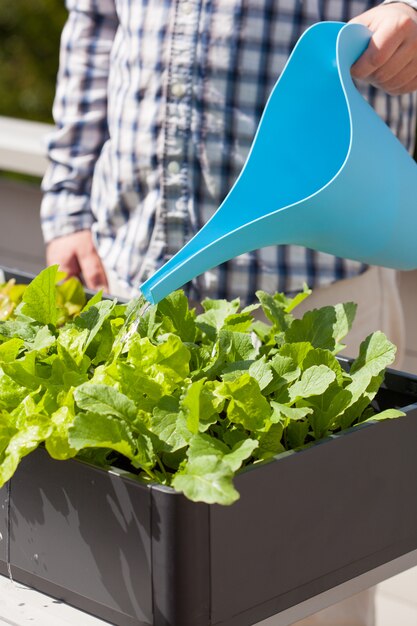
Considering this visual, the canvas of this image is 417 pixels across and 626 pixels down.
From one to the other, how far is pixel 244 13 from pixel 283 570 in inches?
31.7

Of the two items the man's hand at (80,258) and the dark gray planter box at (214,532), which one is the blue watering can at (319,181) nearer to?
the dark gray planter box at (214,532)

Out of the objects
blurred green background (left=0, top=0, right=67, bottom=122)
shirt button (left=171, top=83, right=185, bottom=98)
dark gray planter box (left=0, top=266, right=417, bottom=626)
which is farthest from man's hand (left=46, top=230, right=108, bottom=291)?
blurred green background (left=0, top=0, right=67, bottom=122)

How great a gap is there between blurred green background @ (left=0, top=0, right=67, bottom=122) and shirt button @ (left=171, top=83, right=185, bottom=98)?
3700 millimetres

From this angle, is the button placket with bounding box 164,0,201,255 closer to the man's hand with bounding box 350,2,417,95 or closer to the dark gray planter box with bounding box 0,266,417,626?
the man's hand with bounding box 350,2,417,95

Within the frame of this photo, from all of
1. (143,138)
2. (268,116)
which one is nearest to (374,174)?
(268,116)

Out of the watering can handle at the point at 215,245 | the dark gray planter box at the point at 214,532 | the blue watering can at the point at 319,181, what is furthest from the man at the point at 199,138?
the dark gray planter box at the point at 214,532

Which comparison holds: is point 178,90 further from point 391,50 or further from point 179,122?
point 391,50

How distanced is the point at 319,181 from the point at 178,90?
0.40m

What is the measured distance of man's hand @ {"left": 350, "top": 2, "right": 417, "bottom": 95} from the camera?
1114 mm

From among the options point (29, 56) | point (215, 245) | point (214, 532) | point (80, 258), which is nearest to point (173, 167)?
point (80, 258)

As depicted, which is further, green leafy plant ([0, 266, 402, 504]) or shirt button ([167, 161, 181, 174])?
shirt button ([167, 161, 181, 174])

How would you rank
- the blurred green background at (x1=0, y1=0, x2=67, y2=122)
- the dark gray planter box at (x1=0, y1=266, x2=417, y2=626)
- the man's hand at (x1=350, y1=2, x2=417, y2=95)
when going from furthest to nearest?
1. the blurred green background at (x1=0, y1=0, x2=67, y2=122)
2. the man's hand at (x1=350, y1=2, x2=417, y2=95)
3. the dark gray planter box at (x1=0, y1=266, x2=417, y2=626)

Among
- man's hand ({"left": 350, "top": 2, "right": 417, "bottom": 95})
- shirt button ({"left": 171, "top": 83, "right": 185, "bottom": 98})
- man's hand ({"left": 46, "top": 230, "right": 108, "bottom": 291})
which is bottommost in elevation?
man's hand ({"left": 46, "top": 230, "right": 108, "bottom": 291})

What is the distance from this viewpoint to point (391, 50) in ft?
3.72
